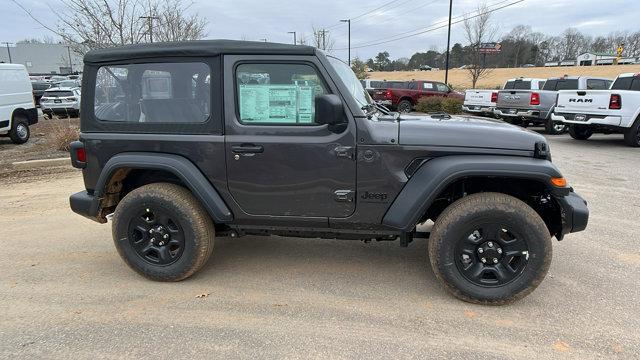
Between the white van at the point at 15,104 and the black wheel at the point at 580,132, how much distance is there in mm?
14347

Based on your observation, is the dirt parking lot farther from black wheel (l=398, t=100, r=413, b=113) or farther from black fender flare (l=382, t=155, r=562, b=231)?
black wheel (l=398, t=100, r=413, b=113)

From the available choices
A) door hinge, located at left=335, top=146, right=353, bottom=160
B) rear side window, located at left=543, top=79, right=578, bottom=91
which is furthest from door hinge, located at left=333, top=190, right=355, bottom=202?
rear side window, located at left=543, top=79, right=578, bottom=91

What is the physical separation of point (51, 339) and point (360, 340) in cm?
201

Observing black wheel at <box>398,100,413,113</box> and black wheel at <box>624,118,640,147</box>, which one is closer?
black wheel at <box>624,118,640,147</box>

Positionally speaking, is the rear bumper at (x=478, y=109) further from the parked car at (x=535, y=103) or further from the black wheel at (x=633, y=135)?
the black wheel at (x=633, y=135)

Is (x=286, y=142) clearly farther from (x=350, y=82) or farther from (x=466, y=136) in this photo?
(x=466, y=136)

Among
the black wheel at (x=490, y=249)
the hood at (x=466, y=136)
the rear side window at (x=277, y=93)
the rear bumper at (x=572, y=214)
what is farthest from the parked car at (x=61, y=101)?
the rear bumper at (x=572, y=214)

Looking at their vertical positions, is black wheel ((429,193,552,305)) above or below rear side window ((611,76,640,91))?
below

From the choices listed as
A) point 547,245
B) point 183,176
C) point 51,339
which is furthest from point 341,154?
point 51,339

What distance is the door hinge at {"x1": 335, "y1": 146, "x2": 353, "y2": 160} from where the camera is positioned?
3301mm

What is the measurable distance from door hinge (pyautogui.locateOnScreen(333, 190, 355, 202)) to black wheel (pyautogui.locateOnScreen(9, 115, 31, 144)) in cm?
1142

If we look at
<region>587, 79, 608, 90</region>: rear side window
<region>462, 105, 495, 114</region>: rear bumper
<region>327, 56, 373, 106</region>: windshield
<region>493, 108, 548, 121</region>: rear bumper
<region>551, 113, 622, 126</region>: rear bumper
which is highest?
<region>587, 79, 608, 90</region>: rear side window

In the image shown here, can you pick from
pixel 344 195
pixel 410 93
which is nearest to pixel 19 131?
pixel 344 195

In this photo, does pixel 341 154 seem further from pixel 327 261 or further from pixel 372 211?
pixel 327 261
